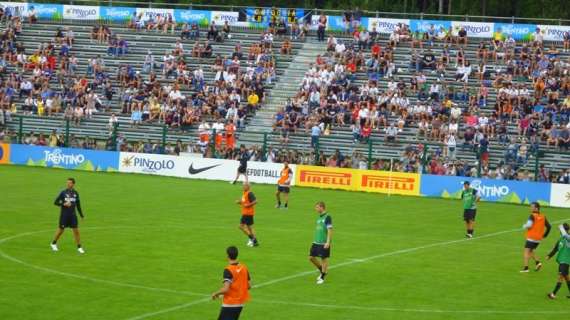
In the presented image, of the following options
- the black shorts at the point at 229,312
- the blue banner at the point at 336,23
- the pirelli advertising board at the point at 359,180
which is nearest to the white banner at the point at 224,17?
the blue banner at the point at 336,23

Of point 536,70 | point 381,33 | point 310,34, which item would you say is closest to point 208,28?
point 310,34

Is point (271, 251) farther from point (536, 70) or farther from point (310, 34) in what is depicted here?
point (310, 34)

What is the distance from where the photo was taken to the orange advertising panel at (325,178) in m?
50.6

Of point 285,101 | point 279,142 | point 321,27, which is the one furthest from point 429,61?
point 279,142

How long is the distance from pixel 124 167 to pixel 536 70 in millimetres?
24436

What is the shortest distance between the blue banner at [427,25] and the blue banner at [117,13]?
20.3 m

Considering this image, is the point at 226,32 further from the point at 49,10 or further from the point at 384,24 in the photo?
the point at 49,10

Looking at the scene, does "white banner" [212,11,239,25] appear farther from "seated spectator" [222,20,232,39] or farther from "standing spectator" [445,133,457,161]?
"standing spectator" [445,133,457,161]

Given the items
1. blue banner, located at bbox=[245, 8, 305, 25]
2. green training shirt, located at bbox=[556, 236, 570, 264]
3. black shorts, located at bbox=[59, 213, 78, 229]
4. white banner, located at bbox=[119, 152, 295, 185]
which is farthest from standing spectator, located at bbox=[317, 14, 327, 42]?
green training shirt, located at bbox=[556, 236, 570, 264]

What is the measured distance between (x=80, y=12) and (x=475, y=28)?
28.7 meters

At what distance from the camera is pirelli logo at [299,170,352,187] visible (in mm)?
50656

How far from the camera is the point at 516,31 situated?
203 ft

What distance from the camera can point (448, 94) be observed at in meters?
57.5

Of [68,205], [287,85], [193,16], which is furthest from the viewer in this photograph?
[193,16]
